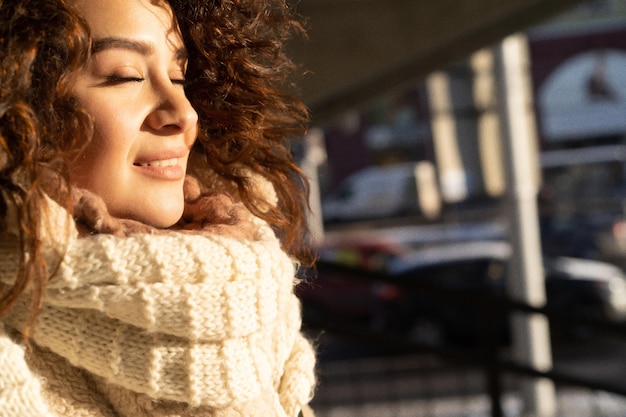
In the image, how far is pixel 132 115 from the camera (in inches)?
68.8

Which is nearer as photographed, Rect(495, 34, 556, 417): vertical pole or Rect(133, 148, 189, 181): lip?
Rect(133, 148, 189, 181): lip

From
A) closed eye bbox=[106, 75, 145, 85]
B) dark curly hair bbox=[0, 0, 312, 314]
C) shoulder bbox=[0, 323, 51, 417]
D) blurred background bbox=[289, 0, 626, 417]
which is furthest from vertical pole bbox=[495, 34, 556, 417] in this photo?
shoulder bbox=[0, 323, 51, 417]

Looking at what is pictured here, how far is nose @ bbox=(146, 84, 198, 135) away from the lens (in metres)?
1.80

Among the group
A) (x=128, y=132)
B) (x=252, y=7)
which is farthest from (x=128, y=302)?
(x=252, y=7)

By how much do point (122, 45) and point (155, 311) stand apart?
1.73ft

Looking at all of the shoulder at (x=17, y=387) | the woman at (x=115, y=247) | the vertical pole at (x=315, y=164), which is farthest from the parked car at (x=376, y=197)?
the shoulder at (x=17, y=387)

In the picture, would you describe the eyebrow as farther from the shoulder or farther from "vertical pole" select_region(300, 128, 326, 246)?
"vertical pole" select_region(300, 128, 326, 246)

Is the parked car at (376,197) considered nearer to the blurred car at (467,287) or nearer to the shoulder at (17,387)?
the blurred car at (467,287)

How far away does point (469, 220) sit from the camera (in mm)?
23453

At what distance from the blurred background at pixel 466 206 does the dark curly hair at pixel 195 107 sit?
0.15 meters

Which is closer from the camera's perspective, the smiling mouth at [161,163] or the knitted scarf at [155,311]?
the knitted scarf at [155,311]

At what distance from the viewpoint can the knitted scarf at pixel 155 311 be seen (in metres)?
1.60

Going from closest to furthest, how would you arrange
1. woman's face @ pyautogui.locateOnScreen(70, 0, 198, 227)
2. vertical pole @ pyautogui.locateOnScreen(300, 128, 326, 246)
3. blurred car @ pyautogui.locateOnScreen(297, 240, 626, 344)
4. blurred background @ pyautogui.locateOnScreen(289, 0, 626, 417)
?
woman's face @ pyautogui.locateOnScreen(70, 0, 198, 227) < blurred background @ pyautogui.locateOnScreen(289, 0, 626, 417) < blurred car @ pyautogui.locateOnScreen(297, 240, 626, 344) < vertical pole @ pyautogui.locateOnScreen(300, 128, 326, 246)

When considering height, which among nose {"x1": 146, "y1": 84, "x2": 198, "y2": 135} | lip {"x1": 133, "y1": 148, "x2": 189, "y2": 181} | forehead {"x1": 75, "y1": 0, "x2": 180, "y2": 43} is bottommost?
lip {"x1": 133, "y1": 148, "x2": 189, "y2": 181}
